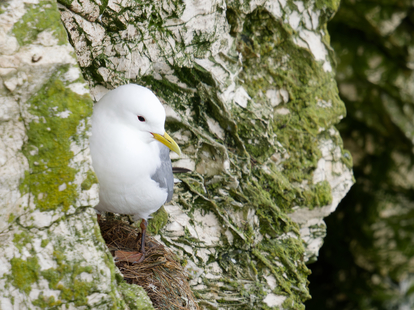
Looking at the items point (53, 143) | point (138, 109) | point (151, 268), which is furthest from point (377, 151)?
point (53, 143)

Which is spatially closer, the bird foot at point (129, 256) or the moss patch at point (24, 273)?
the moss patch at point (24, 273)

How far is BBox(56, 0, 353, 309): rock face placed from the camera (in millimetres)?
2461

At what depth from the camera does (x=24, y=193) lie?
1.48 meters

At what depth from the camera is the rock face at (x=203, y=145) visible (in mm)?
1483

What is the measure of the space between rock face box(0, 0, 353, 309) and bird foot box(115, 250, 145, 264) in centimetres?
41

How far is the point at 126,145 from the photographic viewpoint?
1719 mm

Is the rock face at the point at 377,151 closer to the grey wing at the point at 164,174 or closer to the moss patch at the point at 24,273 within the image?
the grey wing at the point at 164,174

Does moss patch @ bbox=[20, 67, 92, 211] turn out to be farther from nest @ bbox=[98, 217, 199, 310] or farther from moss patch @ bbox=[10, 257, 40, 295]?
nest @ bbox=[98, 217, 199, 310]

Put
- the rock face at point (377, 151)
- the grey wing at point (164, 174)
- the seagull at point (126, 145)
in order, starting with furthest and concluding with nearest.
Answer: the rock face at point (377, 151), the grey wing at point (164, 174), the seagull at point (126, 145)

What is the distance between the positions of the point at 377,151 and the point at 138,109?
4367mm

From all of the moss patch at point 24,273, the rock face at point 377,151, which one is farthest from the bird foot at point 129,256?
the rock face at point 377,151

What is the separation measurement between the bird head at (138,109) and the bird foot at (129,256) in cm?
71

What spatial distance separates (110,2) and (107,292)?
149 centimetres

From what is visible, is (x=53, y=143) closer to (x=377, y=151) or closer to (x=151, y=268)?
(x=151, y=268)
